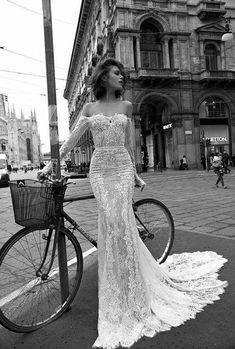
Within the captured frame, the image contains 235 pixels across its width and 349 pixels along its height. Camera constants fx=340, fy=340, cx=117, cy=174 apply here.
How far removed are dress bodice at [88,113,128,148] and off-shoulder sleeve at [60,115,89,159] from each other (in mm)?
64

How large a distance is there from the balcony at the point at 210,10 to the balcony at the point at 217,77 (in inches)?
182

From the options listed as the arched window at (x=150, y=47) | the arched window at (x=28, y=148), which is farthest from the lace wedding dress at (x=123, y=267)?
the arched window at (x=28, y=148)

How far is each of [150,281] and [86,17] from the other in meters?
40.4

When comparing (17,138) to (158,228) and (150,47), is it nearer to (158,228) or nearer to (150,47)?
(150,47)

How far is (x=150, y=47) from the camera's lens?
27781 mm

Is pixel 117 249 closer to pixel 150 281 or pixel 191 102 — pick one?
pixel 150 281

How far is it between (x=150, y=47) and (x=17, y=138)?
99848 millimetres

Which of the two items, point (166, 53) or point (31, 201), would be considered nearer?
point (31, 201)

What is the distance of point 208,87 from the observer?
28234 mm

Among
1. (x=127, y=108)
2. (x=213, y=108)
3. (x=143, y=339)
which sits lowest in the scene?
(x=143, y=339)

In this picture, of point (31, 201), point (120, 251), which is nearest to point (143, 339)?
point (120, 251)

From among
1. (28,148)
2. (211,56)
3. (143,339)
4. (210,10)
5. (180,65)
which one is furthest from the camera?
(28,148)

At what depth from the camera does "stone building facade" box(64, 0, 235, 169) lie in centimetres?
2620

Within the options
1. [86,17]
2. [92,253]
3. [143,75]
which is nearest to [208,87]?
[143,75]
